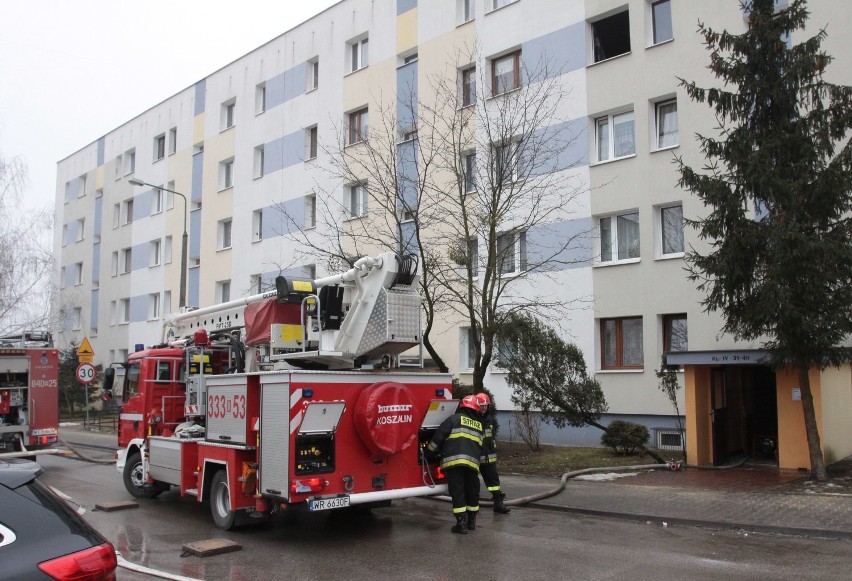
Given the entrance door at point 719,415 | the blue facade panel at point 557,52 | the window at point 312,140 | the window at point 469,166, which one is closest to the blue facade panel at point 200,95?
the window at point 312,140

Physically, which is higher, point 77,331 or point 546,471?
point 77,331

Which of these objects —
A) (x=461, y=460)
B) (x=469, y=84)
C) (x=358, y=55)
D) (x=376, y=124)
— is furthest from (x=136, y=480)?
(x=358, y=55)

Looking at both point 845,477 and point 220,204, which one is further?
point 220,204

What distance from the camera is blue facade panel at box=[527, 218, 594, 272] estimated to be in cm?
1934

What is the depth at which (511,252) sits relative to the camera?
17.5 metres

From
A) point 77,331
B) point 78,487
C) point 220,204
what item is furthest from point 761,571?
point 77,331

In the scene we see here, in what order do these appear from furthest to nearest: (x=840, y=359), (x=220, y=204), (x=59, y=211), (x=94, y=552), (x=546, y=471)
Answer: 1. (x=59, y=211)
2. (x=220, y=204)
3. (x=546, y=471)
4. (x=840, y=359)
5. (x=94, y=552)

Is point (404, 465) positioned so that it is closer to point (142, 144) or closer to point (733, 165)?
point (733, 165)

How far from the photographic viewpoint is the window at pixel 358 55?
87.7ft

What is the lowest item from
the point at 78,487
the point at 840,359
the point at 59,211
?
the point at 78,487

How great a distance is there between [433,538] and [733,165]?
805cm

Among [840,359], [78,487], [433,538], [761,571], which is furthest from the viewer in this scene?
[78,487]

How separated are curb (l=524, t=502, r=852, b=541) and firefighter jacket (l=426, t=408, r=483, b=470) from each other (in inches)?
87.2

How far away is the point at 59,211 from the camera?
4738 cm
